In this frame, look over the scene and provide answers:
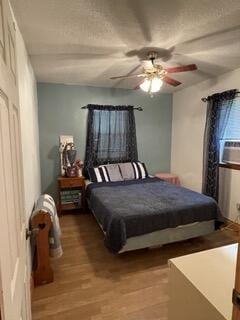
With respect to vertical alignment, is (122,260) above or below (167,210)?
below

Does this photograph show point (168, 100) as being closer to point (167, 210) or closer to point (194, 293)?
point (167, 210)

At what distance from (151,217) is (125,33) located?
6.28ft

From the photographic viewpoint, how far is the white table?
90 cm

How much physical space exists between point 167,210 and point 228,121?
1892 mm

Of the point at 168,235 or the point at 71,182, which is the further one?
the point at 71,182

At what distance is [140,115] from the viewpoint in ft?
14.6

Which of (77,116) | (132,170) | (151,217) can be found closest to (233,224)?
(151,217)

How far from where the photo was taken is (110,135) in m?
4.20

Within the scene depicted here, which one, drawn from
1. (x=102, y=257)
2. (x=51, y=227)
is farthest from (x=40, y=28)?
(x=102, y=257)

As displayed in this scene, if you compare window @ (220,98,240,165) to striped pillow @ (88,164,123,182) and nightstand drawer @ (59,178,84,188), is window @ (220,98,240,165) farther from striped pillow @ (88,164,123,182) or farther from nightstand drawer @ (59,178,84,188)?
nightstand drawer @ (59,178,84,188)

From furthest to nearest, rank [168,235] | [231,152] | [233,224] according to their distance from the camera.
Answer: [231,152]
[233,224]
[168,235]

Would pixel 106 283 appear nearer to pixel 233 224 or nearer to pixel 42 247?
pixel 42 247

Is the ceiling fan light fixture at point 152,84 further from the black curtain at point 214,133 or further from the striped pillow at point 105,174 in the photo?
the striped pillow at point 105,174

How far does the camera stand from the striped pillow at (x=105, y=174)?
12.5ft
